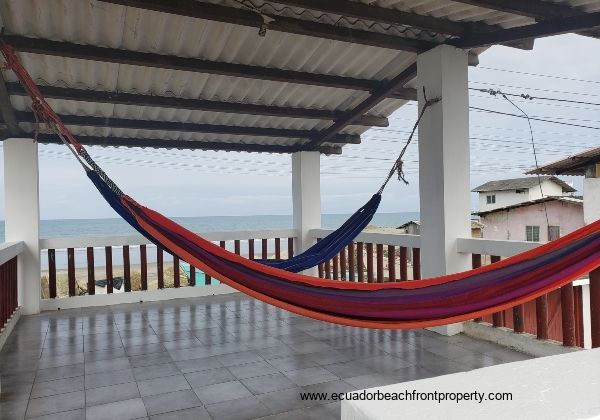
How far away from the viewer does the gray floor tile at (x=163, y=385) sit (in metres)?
2.56

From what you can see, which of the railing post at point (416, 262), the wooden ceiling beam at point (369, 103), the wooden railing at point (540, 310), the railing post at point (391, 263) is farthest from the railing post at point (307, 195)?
the wooden railing at point (540, 310)

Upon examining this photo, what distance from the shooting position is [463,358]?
3.02 meters

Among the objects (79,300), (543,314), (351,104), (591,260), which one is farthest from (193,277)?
(591,260)

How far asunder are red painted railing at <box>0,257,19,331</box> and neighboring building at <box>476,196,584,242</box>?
11055 millimetres

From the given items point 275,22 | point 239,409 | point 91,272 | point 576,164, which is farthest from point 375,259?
point 576,164

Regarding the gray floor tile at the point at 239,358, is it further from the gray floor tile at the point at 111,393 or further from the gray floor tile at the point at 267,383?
the gray floor tile at the point at 111,393

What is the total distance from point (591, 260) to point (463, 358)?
3.78ft

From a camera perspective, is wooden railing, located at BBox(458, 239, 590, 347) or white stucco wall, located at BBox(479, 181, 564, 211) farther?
white stucco wall, located at BBox(479, 181, 564, 211)

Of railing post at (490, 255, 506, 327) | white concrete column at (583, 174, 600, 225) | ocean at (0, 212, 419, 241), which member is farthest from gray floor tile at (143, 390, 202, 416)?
ocean at (0, 212, 419, 241)

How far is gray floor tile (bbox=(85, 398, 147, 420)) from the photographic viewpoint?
2.22 meters

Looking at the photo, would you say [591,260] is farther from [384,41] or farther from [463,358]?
[384,41]

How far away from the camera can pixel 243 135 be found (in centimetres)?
552

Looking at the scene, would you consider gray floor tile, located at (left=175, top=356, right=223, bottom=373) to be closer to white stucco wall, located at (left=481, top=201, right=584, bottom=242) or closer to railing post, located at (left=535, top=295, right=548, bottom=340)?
railing post, located at (left=535, top=295, right=548, bottom=340)

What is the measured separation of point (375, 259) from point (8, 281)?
361cm
